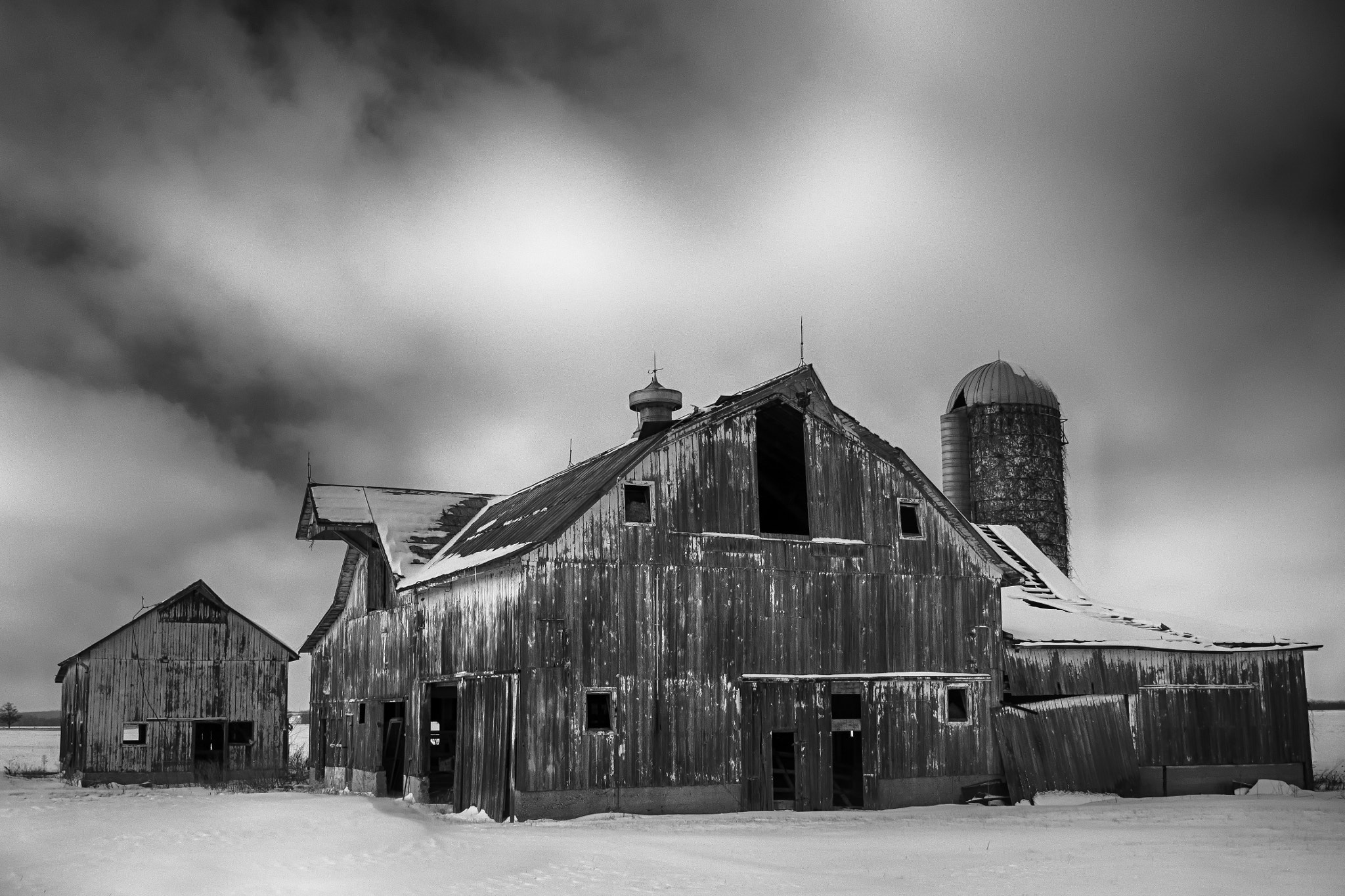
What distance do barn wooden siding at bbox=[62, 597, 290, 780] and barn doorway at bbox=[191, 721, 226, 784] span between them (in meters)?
0.24

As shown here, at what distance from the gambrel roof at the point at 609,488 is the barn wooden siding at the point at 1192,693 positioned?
127 inches

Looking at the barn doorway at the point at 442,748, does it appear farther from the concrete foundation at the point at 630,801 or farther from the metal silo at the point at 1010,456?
the metal silo at the point at 1010,456

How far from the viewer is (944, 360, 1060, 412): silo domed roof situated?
155ft

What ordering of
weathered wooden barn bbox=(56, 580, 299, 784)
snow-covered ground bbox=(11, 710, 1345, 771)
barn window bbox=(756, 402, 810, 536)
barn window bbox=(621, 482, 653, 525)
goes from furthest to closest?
snow-covered ground bbox=(11, 710, 1345, 771)
weathered wooden barn bbox=(56, 580, 299, 784)
barn window bbox=(756, 402, 810, 536)
barn window bbox=(621, 482, 653, 525)

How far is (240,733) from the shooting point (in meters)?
41.4

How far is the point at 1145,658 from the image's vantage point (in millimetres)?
29562

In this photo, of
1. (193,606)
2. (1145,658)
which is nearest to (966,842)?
(1145,658)

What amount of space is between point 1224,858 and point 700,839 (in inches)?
273

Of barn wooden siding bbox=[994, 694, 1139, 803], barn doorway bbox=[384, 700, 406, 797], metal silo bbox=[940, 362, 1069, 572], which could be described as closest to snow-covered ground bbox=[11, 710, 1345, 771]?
metal silo bbox=[940, 362, 1069, 572]

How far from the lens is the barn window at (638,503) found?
2452 centimetres

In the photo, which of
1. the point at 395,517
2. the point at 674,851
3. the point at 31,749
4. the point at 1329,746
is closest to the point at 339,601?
the point at 395,517

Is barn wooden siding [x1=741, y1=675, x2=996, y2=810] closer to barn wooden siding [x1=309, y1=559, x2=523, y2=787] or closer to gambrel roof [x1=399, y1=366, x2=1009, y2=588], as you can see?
gambrel roof [x1=399, y1=366, x2=1009, y2=588]

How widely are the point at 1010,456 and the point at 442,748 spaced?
23520 mm

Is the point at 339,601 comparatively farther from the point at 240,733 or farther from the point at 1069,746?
the point at 1069,746
